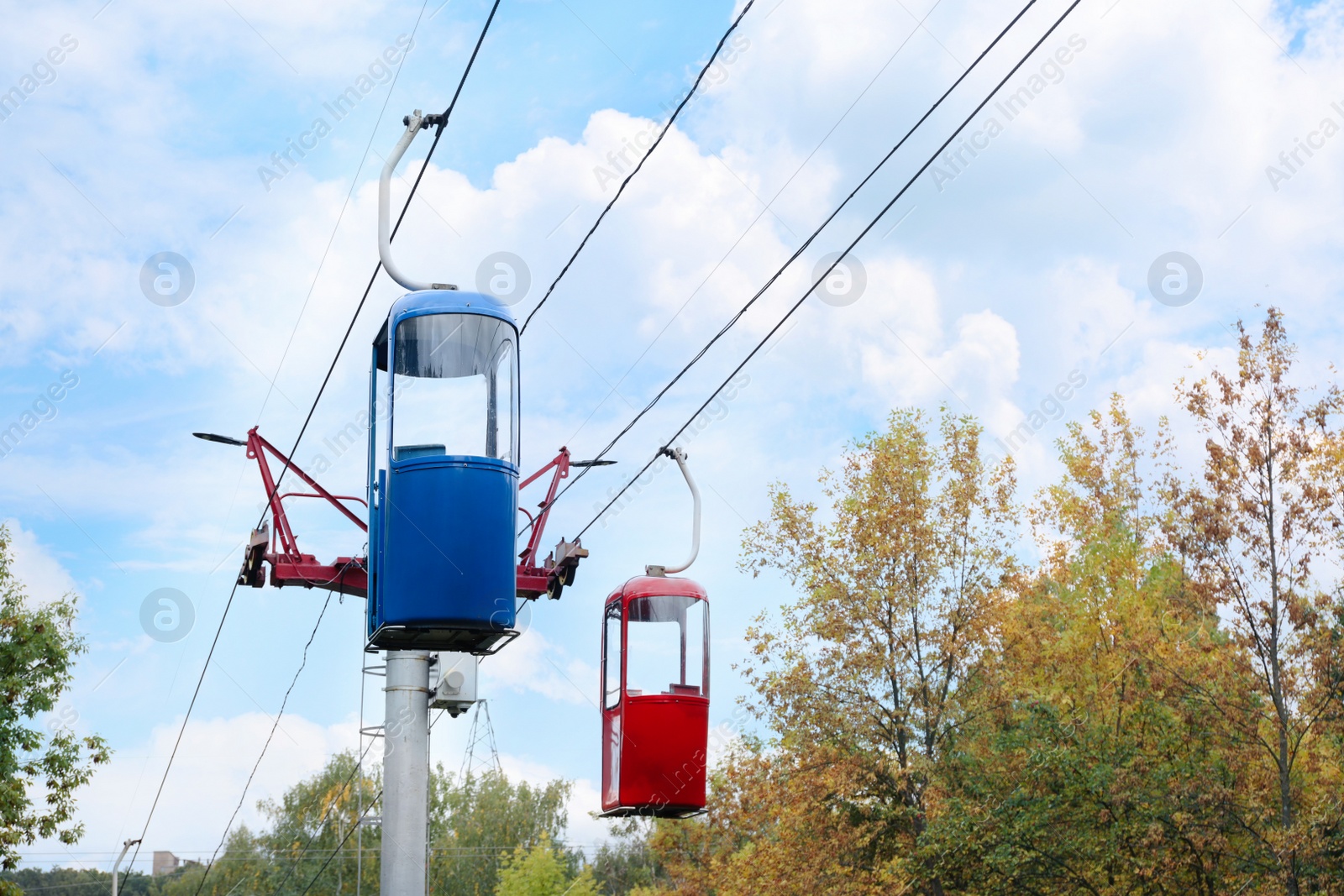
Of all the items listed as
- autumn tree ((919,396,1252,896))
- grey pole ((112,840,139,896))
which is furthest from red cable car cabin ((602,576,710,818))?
grey pole ((112,840,139,896))

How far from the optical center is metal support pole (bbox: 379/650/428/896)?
1510cm

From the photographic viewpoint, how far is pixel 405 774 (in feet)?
51.4

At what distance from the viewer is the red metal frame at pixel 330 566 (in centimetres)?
1658

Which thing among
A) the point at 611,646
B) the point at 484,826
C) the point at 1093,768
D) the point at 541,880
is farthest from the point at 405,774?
the point at 484,826

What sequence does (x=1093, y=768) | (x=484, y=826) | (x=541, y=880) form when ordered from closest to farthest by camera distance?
(x=1093, y=768)
(x=541, y=880)
(x=484, y=826)

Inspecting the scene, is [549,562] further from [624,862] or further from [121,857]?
[624,862]

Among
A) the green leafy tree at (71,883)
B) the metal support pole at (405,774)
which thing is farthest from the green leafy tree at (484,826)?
the metal support pole at (405,774)

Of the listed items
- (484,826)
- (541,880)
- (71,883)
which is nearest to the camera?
Answer: (541,880)

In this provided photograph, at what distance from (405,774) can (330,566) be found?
329cm

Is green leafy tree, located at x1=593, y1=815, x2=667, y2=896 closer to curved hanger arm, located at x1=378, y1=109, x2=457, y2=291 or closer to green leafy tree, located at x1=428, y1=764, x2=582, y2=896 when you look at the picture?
green leafy tree, located at x1=428, y1=764, x2=582, y2=896

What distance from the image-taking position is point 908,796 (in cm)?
2692

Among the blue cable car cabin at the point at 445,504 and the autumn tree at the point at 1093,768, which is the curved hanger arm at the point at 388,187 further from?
the autumn tree at the point at 1093,768

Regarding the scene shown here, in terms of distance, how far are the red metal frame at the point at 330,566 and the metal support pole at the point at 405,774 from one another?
159 cm

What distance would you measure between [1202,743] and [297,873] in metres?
40.5
